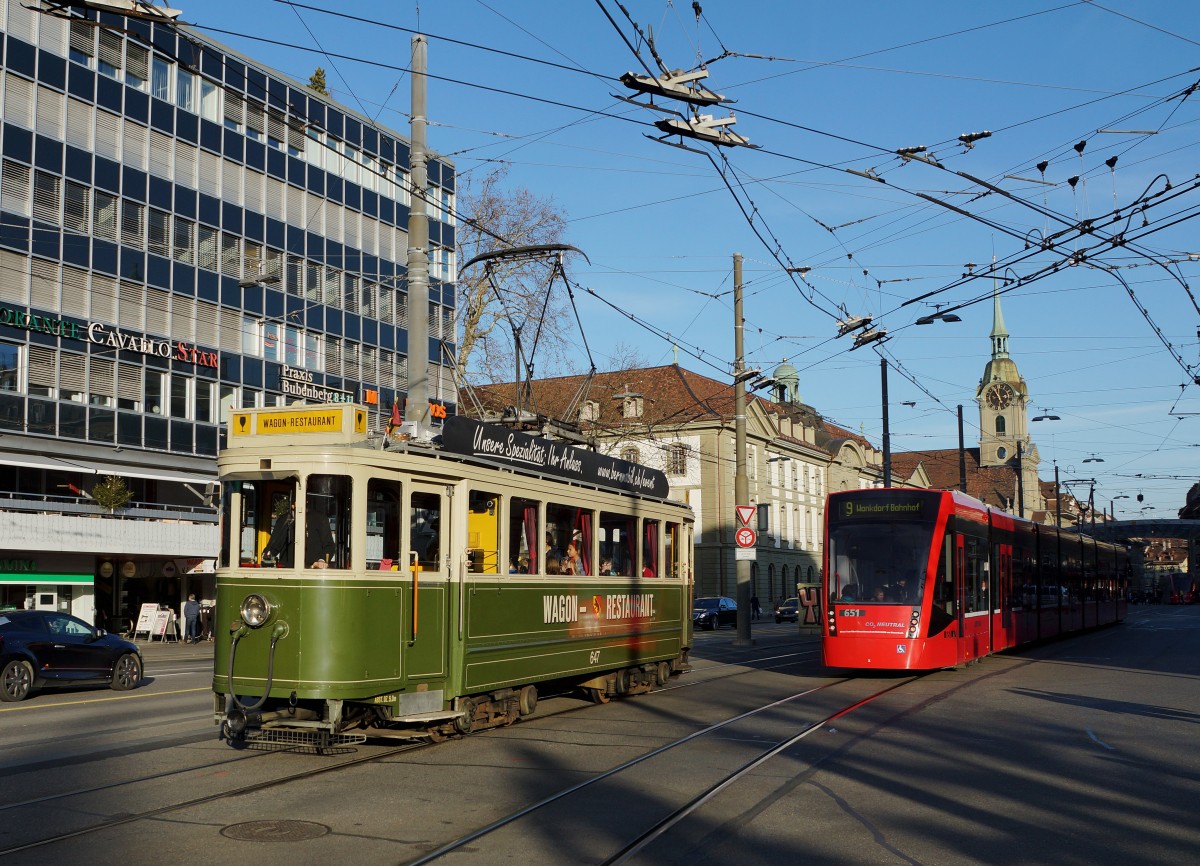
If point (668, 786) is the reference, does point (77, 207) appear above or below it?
above

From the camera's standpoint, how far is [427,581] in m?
11.9

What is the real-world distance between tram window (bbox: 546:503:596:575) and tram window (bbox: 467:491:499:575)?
1321 millimetres

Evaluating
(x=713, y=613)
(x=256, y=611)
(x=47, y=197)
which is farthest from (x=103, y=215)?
(x=713, y=613)

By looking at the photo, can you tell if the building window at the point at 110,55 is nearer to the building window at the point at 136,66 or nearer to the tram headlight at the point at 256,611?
the building window at the point at 136,66

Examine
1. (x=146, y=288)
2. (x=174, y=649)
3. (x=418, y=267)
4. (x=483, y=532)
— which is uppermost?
(x=146, y=288)

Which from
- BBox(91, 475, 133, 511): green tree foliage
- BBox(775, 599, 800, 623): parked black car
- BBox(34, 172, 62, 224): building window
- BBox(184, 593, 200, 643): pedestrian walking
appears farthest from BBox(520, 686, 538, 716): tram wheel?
BBox(775, 599, 800, 623): parked black car

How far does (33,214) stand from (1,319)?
2.91 m

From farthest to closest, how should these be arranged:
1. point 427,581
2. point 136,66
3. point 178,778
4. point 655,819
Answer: point 136,66 < point 427,581 < point 178,778 < point 655,819

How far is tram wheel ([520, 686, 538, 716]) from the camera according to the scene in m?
14.2

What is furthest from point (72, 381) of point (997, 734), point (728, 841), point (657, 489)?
point (728, 841)

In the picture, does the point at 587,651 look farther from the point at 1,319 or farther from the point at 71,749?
the point at 1,319

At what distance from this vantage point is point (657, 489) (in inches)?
724

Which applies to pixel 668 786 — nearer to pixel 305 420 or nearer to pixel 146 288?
pixel 305 420

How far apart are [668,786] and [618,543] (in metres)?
6.69
